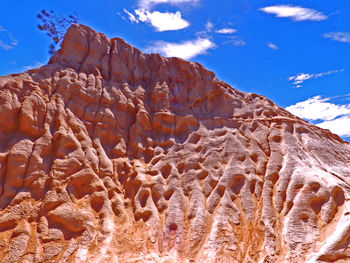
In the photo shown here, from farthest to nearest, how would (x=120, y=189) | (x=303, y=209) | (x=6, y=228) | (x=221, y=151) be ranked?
1. (x=221, y=151)
2. (x=120, y=189)
3. (x=303, y=209)
4. (x=6, y=228)

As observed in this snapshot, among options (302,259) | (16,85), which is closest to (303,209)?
(302,259)

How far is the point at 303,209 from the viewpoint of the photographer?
13.5 metres

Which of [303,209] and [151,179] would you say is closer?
[303,209]

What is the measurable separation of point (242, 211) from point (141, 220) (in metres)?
4.27

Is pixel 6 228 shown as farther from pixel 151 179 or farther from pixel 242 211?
pixel 242 211

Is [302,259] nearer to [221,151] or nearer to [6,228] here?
[221,151]

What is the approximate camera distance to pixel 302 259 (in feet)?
38.6

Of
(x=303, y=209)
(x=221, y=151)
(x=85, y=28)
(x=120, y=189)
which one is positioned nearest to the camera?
(x=303, y=209)

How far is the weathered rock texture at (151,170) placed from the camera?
1223 centimetres

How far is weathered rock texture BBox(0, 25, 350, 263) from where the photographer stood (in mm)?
12227

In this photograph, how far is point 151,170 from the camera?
15711mm

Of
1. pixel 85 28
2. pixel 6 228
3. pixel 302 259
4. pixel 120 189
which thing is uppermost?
pixel 85 28

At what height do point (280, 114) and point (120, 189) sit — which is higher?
point (280, 114)

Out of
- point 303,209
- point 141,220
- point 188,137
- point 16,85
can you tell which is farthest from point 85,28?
point 303,209
